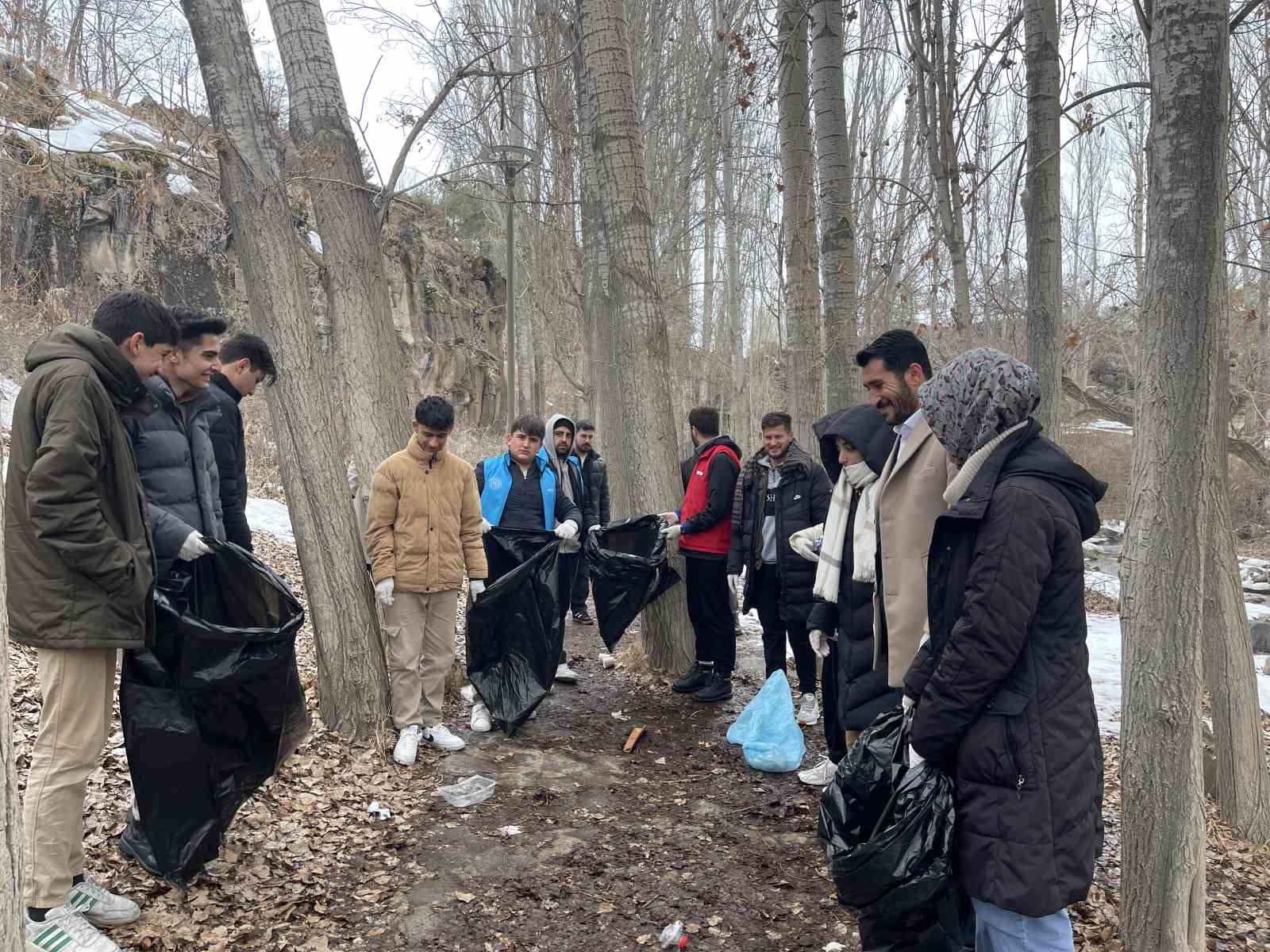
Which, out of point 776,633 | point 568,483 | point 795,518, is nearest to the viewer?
point 795,518

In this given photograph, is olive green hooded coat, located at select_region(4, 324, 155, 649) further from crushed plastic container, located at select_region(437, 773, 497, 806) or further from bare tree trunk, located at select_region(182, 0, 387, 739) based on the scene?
crushed plastic container, located at select_region(437, 773, 497, 806)

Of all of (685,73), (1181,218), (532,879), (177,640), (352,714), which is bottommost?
(532,879)

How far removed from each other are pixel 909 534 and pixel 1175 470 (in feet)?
2.92

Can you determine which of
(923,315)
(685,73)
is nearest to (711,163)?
(685,73)

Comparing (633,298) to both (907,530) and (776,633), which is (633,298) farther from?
(907,530)

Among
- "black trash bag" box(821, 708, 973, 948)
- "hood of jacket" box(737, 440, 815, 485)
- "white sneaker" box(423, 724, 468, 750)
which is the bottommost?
"white sneaker" box(423, 724, 468, 750)

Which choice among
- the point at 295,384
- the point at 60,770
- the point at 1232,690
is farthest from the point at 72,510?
the point at 1232,690

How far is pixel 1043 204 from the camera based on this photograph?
5277 millimetres

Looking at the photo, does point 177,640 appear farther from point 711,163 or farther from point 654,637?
point 711,163

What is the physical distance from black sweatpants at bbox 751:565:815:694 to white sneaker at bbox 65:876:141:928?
3.40 meters

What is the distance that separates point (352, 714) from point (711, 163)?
43.4ft

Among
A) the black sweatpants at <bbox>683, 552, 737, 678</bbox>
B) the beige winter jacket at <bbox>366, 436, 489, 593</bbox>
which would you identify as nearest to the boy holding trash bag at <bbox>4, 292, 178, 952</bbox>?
the beige winter jacket at <bbox>366, 436, 489, 593</bbox>

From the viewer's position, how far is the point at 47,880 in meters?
2.56

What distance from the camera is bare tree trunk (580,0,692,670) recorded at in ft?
19.1
